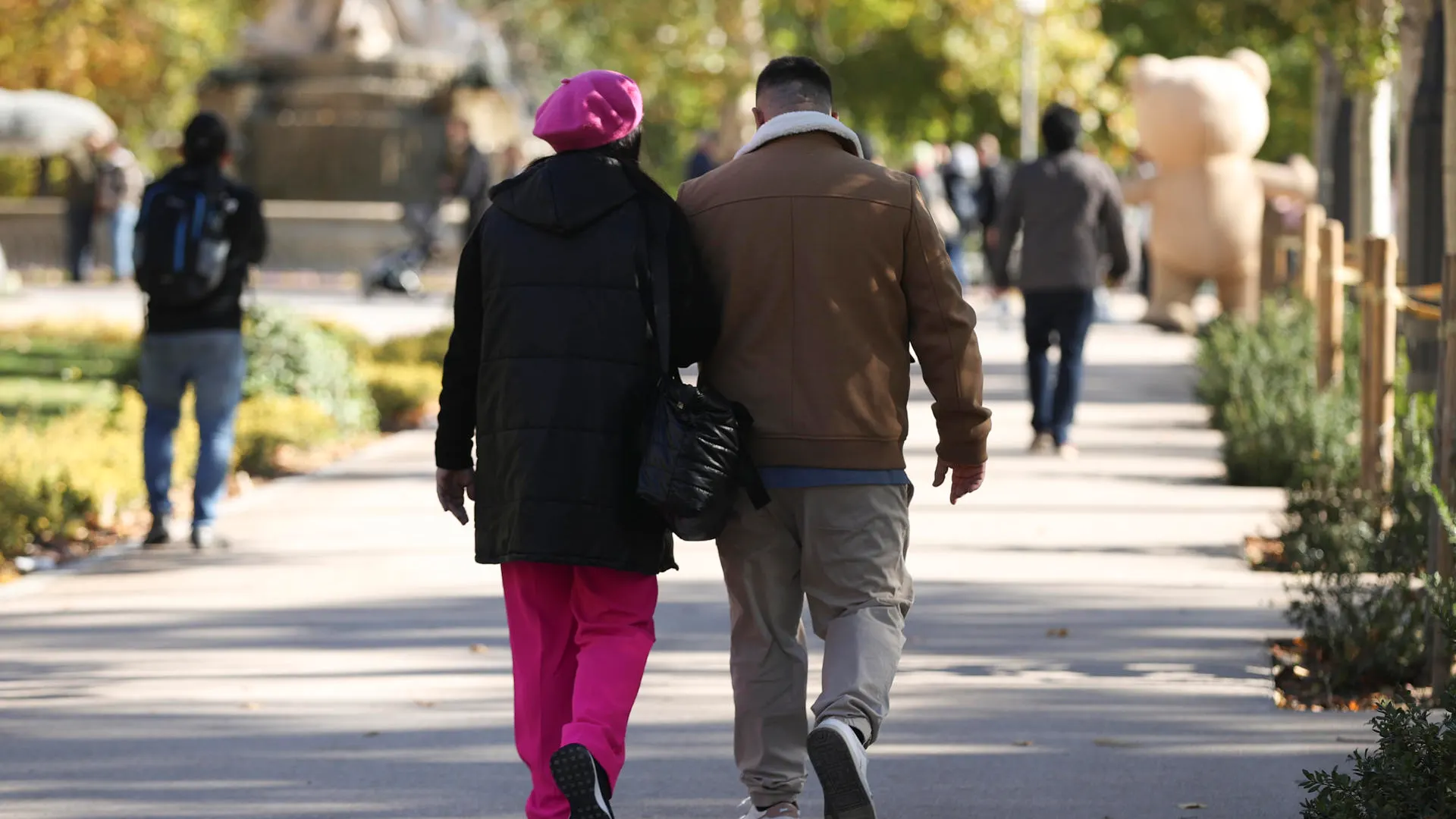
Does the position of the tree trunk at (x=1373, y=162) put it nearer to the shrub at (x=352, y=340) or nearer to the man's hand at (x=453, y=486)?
the shrub at (x=352, y=340)

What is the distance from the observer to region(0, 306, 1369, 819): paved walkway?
6.39 meters

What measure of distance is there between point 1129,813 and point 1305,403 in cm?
707

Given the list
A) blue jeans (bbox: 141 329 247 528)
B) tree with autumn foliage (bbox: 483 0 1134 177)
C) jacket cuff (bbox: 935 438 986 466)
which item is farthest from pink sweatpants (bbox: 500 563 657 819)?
tree with autumn foliage (bbox: 483 0 1134 177)

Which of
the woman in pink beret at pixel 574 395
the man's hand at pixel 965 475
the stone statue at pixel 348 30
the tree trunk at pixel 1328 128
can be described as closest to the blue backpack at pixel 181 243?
the woman in pink beret at pixel 574 395

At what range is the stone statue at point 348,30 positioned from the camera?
3756 centimetres

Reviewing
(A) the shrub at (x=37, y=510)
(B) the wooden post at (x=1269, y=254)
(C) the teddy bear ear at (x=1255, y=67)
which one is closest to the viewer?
(A) the shrub at (x=37, y=510)

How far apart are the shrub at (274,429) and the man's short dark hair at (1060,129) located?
15.4 ft

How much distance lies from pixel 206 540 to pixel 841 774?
621cm

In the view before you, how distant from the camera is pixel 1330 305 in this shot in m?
13.4

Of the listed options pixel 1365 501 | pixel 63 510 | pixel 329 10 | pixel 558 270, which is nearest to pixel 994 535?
pixel 1365 501

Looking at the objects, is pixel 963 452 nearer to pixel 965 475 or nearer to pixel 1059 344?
pixel 965 475

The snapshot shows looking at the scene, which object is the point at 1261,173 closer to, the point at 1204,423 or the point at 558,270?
the point at 1204,423

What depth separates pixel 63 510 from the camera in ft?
37.3

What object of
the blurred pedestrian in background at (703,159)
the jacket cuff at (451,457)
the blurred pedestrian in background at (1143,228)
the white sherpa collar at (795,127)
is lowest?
the blurred pedestrian in background at (1143,228)
